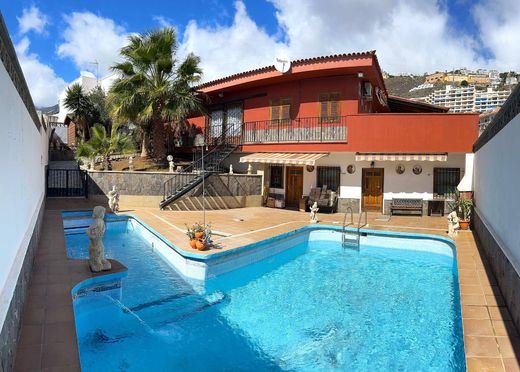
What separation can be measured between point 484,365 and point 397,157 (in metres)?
14.9

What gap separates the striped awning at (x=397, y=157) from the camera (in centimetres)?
Result: 1873

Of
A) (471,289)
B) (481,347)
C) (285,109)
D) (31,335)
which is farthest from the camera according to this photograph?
(285,109)

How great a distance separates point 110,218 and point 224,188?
7.13 metres

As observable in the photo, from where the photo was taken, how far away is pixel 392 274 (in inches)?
496

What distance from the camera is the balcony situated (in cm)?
2117

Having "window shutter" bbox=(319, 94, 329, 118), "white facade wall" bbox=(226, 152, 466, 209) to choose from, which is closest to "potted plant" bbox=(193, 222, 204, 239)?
"white facade wall" bbox=(226, 152, 466, 209)

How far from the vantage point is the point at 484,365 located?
219 inches

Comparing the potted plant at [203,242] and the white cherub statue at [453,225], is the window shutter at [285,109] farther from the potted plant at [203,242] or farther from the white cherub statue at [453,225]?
the potted plant at [203,242]

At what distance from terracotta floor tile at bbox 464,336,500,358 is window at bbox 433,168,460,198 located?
1592 cm

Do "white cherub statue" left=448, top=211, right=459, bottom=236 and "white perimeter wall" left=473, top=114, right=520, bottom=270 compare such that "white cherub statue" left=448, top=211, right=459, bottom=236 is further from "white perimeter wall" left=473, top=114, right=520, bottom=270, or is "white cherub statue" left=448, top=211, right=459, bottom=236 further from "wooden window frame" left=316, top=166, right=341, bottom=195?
"wooden window frame" left=316, top=166, right=341, bottom=195

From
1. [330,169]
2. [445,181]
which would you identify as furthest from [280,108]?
[445,181]

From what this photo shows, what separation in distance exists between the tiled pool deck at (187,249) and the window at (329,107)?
23.6ft

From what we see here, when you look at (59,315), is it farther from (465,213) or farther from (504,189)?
(465,213)

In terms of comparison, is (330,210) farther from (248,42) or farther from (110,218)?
(248,42)
